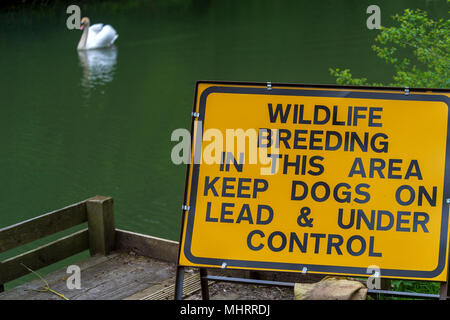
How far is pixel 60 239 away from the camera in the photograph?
6.17 m

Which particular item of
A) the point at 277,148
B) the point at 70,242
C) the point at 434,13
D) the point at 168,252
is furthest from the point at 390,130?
the point at 434,13

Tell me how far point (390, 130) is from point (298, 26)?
73.9 ft

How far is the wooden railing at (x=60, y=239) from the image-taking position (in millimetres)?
5660

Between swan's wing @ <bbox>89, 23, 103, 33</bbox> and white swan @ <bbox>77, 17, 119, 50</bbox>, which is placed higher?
swan's wing @ <bbox>89, 23, 103, 33</bbox>

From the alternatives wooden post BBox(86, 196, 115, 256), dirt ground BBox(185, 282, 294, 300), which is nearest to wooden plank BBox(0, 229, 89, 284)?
wooden post BBox(86, 196, 115, 256)

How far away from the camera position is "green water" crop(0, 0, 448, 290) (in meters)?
11.5

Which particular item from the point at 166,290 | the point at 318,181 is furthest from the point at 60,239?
the point at 318,181

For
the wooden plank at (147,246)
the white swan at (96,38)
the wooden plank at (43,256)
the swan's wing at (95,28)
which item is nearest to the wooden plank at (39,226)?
the wooden plank at (43,256)

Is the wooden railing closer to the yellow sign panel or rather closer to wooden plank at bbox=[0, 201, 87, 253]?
wooden plank at bbox=[0, 201, 87, 253]

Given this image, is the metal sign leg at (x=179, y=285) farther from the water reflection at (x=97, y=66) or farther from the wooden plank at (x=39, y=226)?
the water reflection at (x=97, y=66)

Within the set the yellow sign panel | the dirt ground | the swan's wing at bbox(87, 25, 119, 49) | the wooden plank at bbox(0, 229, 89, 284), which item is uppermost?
the swan's wing at bbox(87, 25, 119, 49)

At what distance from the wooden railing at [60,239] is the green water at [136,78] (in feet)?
10.5
